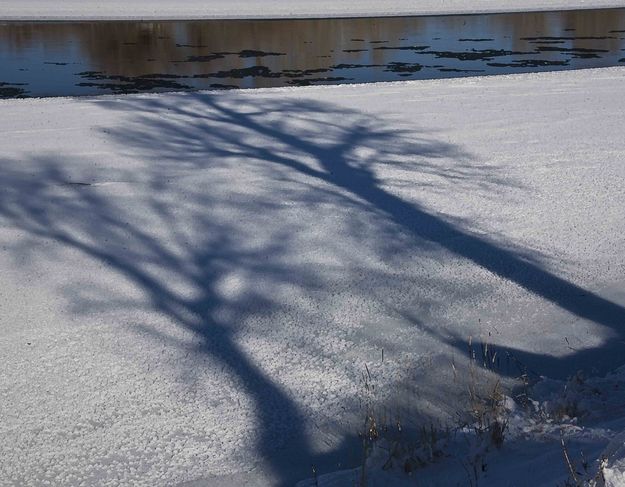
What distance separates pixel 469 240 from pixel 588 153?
353cm

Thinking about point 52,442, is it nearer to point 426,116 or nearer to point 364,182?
point 364,182

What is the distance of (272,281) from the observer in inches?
245

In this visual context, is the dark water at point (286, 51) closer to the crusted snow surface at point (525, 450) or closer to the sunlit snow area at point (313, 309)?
the sunlit snow area at point (313, 309)

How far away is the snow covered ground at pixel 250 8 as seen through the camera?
104 feet

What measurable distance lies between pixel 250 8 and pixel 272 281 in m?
28.4

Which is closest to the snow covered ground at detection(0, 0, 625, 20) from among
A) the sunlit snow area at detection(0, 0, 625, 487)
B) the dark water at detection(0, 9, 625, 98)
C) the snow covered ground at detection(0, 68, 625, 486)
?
the dark water at detection(0, 9, 625, 98)

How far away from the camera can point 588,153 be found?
9.73 metres

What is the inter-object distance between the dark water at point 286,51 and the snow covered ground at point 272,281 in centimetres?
657

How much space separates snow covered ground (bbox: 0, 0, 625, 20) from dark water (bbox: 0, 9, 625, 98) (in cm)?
175

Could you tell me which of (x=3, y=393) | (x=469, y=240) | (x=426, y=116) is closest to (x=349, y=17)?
(x=426, y=116)

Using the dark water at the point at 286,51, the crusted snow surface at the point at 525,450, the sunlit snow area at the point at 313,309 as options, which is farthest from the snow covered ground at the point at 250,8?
the crusted snow surface at the point at 525,450

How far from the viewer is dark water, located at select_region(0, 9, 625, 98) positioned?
17500mm

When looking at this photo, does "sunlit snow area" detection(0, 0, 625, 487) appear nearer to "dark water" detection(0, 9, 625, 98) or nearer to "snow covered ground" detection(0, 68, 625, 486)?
"snow covered ground" detection(0, 68, 625, 486)

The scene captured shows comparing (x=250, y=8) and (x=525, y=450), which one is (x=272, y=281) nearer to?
(x=525, y=450)
